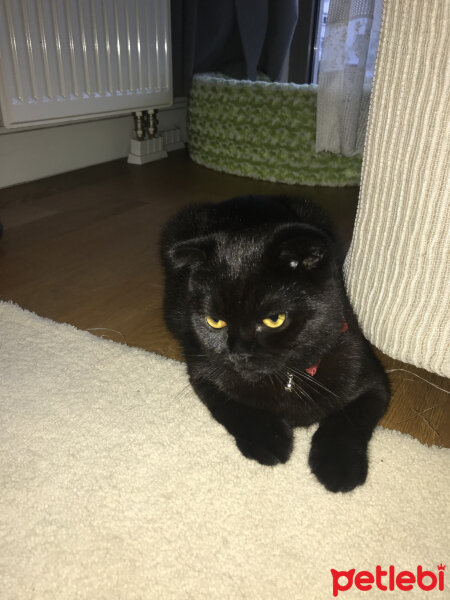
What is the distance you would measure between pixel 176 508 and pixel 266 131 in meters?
1.99

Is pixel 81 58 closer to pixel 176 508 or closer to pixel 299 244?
pixel 299 244

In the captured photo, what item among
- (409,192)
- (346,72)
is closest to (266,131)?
(346,72)

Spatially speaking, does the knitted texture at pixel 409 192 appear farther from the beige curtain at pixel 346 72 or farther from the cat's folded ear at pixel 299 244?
the beige curtain at pixel 346 72

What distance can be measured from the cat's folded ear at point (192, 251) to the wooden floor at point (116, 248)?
15.4 inches

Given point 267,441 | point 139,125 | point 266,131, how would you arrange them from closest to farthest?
point 267,441 → point 266,131 → point 139,125

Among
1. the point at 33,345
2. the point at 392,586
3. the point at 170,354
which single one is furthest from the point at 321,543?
the point at 33,345

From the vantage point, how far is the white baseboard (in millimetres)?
2254

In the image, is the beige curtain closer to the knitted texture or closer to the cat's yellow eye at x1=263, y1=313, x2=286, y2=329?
the knitted texture

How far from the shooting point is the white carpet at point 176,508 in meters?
0.65

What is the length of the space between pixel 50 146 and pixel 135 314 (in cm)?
150

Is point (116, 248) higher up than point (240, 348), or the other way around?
point (240, 348)

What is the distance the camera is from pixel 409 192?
2.56 ft

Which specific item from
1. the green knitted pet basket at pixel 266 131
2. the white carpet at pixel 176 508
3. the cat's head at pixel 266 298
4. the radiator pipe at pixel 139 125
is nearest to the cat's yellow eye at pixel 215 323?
the cat's head at pixel 266 298

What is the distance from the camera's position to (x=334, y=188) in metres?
2.35
